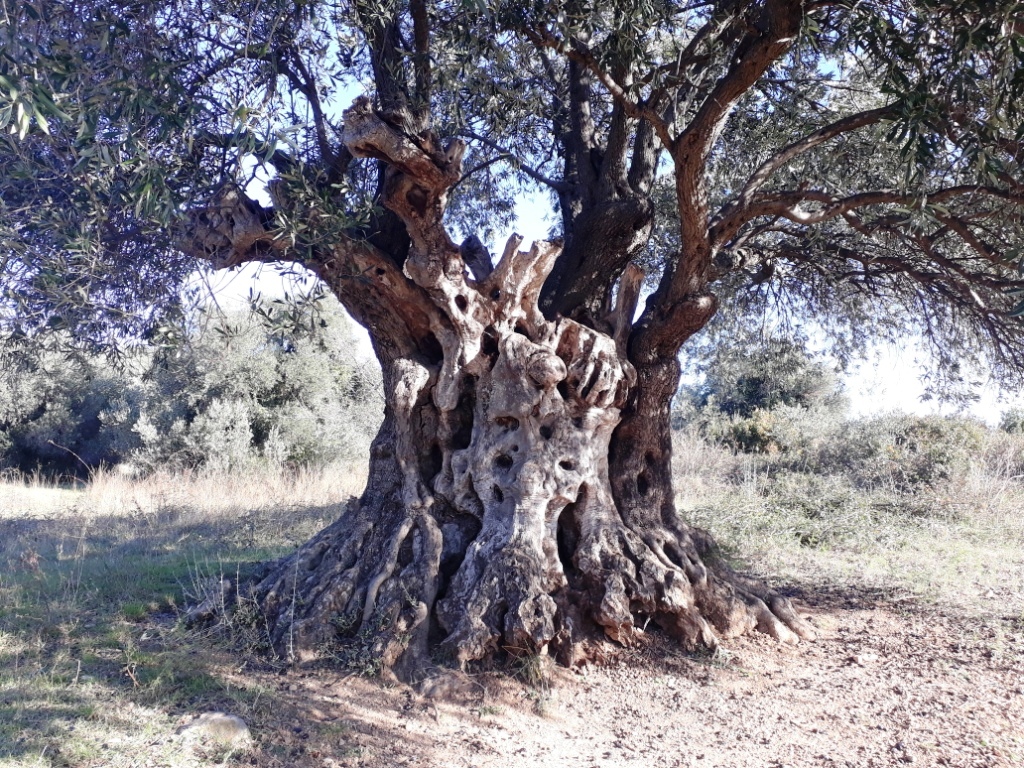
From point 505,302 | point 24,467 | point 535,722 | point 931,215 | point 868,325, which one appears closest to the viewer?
point 535,722

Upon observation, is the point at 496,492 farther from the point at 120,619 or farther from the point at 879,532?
the point at 879,532

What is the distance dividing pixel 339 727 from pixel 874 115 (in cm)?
515

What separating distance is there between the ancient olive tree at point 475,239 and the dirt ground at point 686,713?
297 mm

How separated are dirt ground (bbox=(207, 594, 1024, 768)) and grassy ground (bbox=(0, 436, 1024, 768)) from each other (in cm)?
20

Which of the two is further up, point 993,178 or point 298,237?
point 993,178

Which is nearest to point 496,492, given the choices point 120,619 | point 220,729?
point 220,729

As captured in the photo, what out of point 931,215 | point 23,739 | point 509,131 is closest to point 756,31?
point 931,215

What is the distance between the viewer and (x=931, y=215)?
16.5ft

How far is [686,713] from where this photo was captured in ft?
15.5

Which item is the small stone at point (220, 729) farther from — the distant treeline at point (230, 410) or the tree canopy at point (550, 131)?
the distant treeline at point (230, 410)

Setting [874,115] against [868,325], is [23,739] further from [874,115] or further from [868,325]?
[868,325]

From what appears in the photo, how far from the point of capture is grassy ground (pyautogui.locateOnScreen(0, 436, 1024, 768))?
4.14 m

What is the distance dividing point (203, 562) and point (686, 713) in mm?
5205

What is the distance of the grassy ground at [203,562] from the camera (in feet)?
13.6
